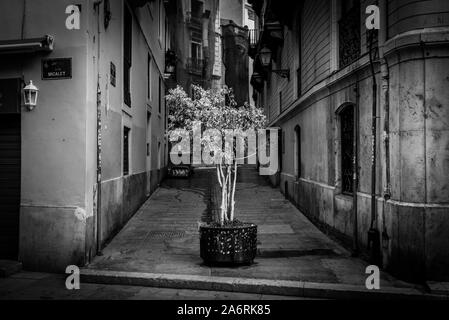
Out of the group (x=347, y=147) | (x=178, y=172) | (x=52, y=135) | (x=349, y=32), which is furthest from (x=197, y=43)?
(x=52, y=135)

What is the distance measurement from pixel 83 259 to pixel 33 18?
4.46 m

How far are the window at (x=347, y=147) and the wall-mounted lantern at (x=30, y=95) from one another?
252 inches

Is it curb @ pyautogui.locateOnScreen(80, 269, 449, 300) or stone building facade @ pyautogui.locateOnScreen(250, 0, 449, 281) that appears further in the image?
stone building facade @ pyautogui.locateOnScreen(250, 0, 449, 281)

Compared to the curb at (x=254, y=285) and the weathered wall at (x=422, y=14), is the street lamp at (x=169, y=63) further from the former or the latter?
the weathered wall at (x=422, y=14)

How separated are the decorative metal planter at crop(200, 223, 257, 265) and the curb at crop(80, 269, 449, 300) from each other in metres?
0.67

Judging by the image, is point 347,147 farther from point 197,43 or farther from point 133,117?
point 197,43

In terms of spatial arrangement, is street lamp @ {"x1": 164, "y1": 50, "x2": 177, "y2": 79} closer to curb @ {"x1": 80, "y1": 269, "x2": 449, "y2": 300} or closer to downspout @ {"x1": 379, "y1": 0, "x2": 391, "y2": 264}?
downspout @ {"x1": 379, "y1": 0, "x2": 391, "y2": 264}

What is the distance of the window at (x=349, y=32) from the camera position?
358 inches

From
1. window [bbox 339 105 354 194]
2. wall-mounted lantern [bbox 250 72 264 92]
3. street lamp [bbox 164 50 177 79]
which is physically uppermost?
wall-mounted lantern [bbox 250 72 264 92]

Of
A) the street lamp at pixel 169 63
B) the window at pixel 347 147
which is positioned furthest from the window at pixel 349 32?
the street lamp at pixel 169 63

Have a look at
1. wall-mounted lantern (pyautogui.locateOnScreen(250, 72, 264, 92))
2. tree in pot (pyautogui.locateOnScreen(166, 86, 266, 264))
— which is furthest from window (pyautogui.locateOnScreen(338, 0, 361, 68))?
wall-mounted lantern (pyautogui.locateOnScreen(250, 72, 264, 92))

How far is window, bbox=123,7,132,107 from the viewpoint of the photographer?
11.4 m

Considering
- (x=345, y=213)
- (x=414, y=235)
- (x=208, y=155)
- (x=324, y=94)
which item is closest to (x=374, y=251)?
(x=414, y=235)
